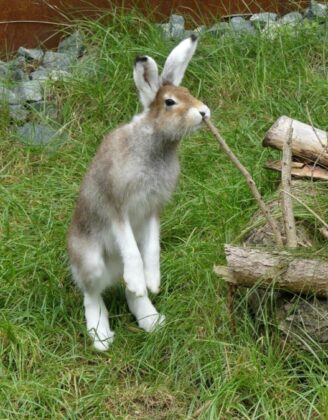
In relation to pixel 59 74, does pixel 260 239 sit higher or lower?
higher

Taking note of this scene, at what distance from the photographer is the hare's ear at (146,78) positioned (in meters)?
5.52

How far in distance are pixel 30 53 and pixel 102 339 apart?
10.3 ft

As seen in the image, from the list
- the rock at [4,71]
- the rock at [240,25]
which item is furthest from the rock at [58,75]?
the rock at [240,25]

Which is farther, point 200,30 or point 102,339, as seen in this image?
point 200,30

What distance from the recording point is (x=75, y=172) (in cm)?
723

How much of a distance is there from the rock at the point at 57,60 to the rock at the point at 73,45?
54mm

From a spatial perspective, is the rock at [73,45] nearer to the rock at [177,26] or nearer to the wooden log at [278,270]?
the rock at [177,26]

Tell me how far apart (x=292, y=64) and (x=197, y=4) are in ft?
3.34

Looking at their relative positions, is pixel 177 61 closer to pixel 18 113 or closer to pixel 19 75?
pixel 18 113

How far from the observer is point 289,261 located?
17.3 ft

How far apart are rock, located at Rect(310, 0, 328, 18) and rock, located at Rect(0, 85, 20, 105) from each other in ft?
7.30

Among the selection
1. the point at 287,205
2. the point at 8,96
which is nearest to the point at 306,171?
the point at 287,205

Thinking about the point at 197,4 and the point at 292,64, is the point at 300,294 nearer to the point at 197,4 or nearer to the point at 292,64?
the point at 292,64

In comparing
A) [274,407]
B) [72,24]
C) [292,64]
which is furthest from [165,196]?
[72,24]
